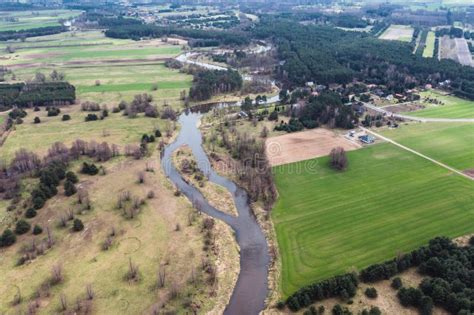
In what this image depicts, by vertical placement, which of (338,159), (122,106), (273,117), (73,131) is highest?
(122,106)

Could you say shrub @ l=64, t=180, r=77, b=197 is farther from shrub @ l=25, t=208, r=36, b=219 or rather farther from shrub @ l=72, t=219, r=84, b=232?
shrub @ l=72, t=219, r=84, b=232

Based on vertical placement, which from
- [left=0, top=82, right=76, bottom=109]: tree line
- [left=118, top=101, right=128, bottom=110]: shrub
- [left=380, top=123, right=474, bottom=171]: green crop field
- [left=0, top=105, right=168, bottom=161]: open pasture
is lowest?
[left=0, top=105, right=168, bottom=161]: open pasture

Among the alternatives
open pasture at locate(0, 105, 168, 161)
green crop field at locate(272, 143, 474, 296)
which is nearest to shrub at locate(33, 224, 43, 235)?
open pasture at locate(0, 105, 168, 161)

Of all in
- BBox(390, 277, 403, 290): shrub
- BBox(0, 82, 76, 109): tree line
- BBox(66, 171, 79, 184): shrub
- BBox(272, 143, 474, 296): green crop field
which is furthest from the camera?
BBox(0, 82, 76, 109): tree line

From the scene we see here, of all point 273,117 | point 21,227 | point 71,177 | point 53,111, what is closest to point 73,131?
point 53,111

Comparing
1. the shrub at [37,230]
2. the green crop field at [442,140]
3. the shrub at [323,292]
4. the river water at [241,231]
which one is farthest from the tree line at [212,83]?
the shrub at [323,292]

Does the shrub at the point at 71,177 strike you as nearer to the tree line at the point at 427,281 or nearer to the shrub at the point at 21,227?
the shrub at the point at 21,227

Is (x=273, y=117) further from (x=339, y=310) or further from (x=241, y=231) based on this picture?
(x=339, y=310)
